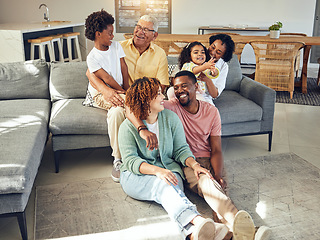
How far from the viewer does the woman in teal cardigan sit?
228 cm

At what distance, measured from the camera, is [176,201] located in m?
2.10

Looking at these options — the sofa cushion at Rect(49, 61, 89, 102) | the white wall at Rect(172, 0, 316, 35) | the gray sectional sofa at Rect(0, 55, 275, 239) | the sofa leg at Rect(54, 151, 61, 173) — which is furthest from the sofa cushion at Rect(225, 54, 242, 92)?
the white wall at Rect(172, 0, 316, 35)

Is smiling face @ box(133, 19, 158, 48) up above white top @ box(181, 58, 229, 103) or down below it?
above

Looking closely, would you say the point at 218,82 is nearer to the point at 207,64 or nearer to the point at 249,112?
the point at 249,112

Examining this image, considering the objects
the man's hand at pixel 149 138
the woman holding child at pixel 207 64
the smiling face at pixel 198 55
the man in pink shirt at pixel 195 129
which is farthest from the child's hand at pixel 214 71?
the man's hand at pixel 149 138

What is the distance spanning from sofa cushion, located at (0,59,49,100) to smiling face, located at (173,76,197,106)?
148 centimetres

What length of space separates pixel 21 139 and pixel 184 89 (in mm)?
1145

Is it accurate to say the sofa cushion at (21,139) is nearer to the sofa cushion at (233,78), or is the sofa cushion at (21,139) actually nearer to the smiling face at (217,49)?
the smiling face at (217,49)

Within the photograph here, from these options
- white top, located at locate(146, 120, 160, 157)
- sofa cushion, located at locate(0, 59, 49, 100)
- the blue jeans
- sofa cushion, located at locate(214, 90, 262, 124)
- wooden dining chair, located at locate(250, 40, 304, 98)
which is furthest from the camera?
wooden dining chair, located at locate(250, 40, 304, 98)

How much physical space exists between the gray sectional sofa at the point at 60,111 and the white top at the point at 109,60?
33 centimetres

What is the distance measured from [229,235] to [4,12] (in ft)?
27.3

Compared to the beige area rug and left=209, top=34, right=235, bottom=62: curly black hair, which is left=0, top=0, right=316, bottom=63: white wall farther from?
the beige area rug

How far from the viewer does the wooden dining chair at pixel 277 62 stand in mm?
5102

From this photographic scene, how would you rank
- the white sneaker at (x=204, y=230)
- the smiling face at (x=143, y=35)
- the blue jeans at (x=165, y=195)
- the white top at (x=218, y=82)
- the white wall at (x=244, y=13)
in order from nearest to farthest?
the white sneaker at (x=204, y=230) < the blue jeans at (x=165, y=195) < the smiling face at (x=143, y=35) < the white top at (x=218, y=82) < the white wall at (x=244, y=13)
